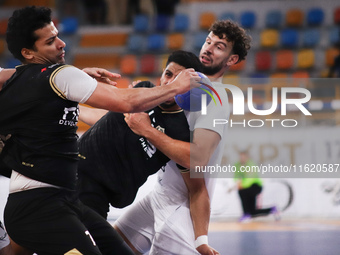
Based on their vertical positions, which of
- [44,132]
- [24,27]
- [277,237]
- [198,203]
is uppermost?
[24,27]

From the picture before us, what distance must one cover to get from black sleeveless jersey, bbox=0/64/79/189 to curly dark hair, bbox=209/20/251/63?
76.9 inches

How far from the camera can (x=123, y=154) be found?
11.1 feet

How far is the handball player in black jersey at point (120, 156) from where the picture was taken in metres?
3.36

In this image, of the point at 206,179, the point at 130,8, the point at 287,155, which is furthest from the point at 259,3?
the point at 206,179

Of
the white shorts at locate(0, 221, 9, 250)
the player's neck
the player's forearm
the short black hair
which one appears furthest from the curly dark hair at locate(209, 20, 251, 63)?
the white shorts at locate(0, 221, 9, 250)

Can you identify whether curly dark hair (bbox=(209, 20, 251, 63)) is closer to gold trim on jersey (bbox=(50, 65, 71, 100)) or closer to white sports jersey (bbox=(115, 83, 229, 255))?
white sports jersey (bbox=(115, 83, 229, 255))

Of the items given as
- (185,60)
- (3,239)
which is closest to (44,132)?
(3,239)

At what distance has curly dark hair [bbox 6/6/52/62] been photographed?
265cm

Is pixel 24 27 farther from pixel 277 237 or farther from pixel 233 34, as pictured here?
pixel 277 237

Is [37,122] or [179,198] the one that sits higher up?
[37,122]

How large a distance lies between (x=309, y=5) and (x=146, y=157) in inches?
405

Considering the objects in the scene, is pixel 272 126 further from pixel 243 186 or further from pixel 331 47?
pixel 331 47

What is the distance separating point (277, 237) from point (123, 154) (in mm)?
3402

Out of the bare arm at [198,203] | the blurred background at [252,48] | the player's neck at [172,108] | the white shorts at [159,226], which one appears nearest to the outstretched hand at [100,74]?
the player's neck at [172,108]
